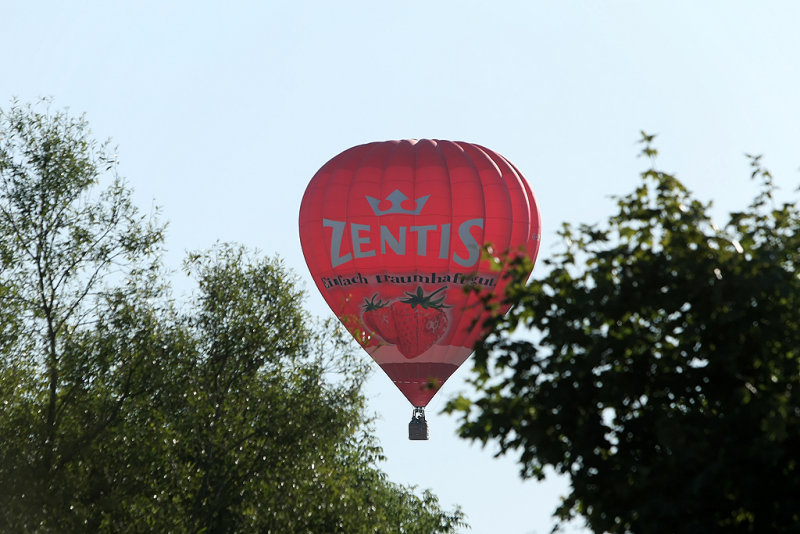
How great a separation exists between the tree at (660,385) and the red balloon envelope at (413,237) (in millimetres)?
34658

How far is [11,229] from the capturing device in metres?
29.7

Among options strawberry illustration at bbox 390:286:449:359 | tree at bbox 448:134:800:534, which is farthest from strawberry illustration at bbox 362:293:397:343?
tree at bbox 448:134:800:534

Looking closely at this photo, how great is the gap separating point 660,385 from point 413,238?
36.2 metres

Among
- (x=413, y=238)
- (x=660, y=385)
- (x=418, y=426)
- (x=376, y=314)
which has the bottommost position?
(x=660, y=385)

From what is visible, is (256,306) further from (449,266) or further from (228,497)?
(449,266)

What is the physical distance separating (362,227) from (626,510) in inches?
1447

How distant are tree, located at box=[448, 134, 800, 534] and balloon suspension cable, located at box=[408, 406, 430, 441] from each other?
37.1 metres

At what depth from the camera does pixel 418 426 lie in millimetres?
54219

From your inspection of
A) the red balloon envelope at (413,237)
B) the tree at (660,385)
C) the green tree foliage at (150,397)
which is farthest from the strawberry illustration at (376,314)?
the tree at (660,385)

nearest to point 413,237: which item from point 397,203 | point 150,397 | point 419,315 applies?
point 397,203

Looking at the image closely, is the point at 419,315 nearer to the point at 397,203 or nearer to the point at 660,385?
the point at 397,203

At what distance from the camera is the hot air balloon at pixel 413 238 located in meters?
51.8

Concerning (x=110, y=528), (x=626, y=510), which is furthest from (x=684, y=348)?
(x=110, y=528)

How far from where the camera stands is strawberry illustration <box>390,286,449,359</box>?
172 feet
